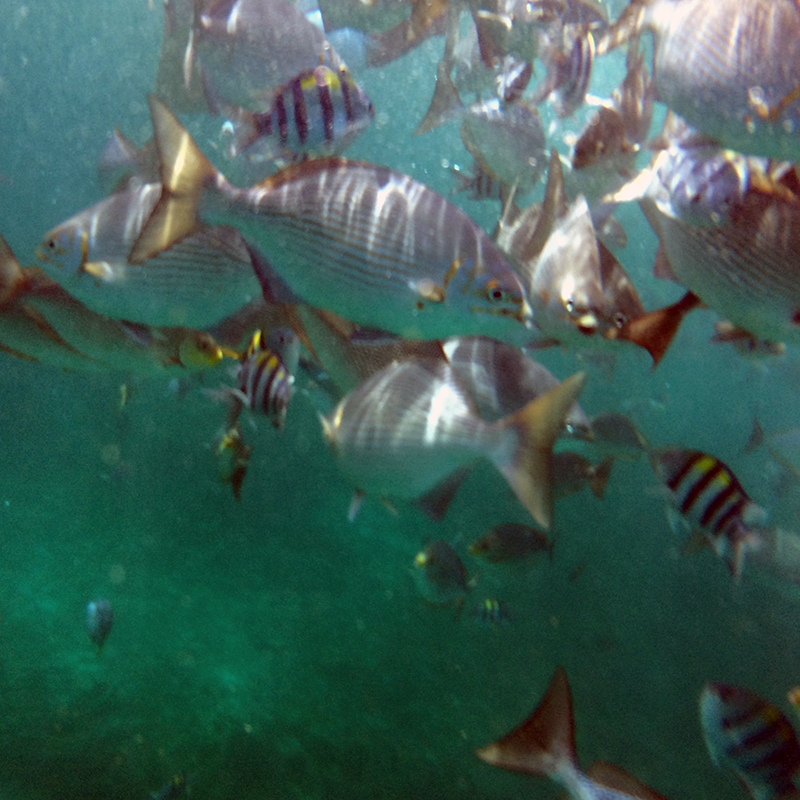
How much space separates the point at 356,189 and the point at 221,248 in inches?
27.6

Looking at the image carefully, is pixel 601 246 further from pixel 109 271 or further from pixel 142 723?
pixel 142 723

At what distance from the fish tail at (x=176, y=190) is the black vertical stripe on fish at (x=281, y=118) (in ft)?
2.62

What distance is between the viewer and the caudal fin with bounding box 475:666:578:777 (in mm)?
2367

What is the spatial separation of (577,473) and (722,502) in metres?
1.29

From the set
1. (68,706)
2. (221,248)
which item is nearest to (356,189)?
(221,248)

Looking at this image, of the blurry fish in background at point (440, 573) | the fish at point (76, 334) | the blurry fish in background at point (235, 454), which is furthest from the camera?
the blurry fish in background at point (440, 573)

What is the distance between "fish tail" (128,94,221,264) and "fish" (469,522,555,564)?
12.4 feet

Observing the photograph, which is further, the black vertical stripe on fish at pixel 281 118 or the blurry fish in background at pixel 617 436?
the blurry fish in background at pixel 617 436

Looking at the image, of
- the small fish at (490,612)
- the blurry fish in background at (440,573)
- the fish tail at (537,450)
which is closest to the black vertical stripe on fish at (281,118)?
the fish tail at (537,450)

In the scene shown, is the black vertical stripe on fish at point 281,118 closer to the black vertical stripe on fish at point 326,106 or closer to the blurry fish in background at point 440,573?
the black vertical stripe on fish at point 326,106

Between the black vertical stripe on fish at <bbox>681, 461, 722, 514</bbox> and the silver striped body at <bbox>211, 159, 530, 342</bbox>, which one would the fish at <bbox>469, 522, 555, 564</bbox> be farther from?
the silver striped body at <bbox>211, 159, 530, 342</bbox>

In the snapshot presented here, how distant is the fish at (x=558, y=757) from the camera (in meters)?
2.32

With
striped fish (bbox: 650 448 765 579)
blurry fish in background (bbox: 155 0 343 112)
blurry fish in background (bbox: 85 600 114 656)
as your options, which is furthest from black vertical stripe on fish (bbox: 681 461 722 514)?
blurry fish in background (bbox: 85 600 114 656)

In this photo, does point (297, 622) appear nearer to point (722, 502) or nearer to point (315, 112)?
point (722, 502)
